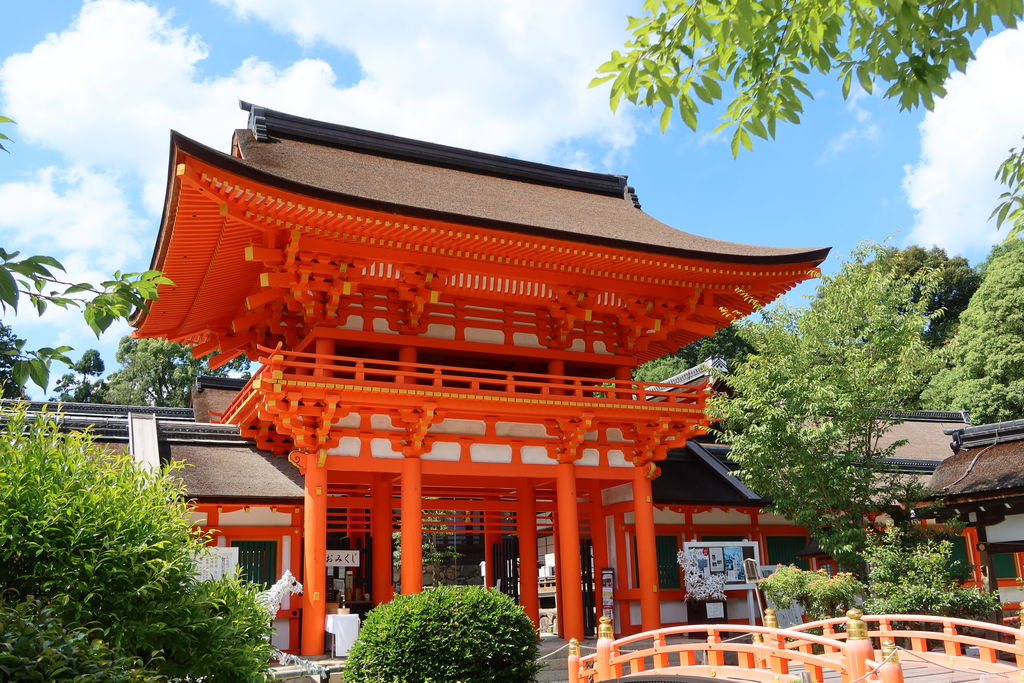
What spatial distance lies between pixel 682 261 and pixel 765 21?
947 centimetres

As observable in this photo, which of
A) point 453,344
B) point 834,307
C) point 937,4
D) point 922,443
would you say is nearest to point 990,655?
point 834,307

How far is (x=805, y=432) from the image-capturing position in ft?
44.9

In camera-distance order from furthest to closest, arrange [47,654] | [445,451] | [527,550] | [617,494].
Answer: [527,550] < [617,494] < [445,451] < [47,654]

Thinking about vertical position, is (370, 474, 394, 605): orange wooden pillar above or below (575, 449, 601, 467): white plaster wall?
below

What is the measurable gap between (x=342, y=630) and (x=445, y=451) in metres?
3.46

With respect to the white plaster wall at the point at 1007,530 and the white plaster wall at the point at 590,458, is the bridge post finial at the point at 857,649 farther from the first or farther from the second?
the white plaster wall at the point at 1007,530

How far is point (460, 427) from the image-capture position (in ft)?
47.8

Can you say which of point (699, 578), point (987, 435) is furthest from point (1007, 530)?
point (699, 578)

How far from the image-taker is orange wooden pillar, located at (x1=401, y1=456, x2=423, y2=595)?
12.8 metres

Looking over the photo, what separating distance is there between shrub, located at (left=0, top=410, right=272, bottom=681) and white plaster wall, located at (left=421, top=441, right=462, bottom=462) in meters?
8.13

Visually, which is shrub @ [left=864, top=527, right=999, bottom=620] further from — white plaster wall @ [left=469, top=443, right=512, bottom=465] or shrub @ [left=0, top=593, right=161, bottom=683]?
shrub @ [left=0, top=593, right=161, bottom=683]

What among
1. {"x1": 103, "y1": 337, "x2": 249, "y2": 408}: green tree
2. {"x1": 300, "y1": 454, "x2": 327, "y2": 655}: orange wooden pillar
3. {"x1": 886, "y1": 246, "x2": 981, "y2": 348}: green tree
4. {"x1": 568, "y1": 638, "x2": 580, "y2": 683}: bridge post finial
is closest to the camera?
{"x1": 568, "y1": 638, "x2": 580, "y2": 683}: bridge post finial

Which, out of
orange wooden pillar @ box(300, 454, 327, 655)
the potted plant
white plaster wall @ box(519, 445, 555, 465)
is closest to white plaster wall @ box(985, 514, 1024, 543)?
the potted plant

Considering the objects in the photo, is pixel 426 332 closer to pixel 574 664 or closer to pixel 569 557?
pixel 569 557
